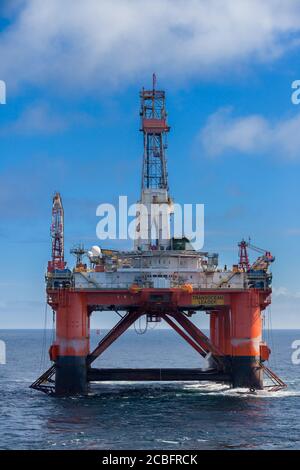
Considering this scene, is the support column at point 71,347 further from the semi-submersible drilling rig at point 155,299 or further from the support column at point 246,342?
the support column at point 246,342

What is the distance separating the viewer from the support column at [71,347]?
168 ft

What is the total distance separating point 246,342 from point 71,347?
1213 cm

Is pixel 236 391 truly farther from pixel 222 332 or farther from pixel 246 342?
pixel 222 332

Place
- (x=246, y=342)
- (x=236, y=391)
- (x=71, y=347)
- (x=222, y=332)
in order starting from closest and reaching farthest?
(x=71, y=347) → (x=246, y=342) → (x=236, y=391) → (x=222, y=332)

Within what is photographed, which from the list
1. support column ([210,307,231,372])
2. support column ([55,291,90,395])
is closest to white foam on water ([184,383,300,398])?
support column ([210,307,231,372])

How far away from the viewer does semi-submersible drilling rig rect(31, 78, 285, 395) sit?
5153cm

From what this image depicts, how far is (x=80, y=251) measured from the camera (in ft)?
184

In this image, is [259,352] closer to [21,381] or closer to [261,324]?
[261,324]

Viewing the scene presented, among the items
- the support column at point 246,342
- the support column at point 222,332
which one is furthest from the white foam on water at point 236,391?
the support column at point 222,332

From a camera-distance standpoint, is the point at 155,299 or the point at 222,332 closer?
the point at 155,299

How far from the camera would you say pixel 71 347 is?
51.4 metres

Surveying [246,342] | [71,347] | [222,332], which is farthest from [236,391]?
[71,347]

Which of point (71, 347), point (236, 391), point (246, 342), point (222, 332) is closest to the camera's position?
point (71, 347)
